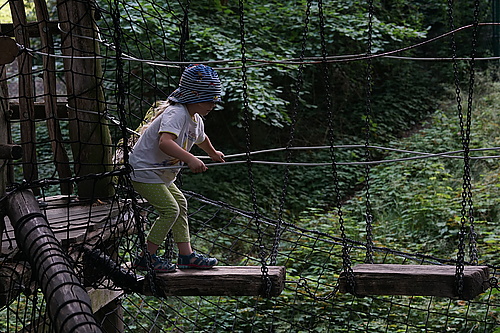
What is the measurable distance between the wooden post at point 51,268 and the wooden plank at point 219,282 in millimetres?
437

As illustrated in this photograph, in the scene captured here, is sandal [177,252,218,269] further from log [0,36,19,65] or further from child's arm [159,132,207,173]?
log [0,36,19,65]

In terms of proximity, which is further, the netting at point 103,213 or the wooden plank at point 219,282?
the wooden plank at point 219,282

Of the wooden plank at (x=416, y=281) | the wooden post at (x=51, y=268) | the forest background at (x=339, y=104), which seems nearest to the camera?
the wooden post at (x=51, y=268)

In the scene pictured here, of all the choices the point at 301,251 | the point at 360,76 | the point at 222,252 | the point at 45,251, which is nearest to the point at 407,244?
the point at 301,251

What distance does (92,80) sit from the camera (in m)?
3.18

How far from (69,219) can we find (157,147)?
62 centimetres

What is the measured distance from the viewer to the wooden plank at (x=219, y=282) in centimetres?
232

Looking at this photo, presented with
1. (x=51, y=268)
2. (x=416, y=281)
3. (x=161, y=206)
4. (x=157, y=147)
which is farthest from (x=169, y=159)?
(x=416, y=281)

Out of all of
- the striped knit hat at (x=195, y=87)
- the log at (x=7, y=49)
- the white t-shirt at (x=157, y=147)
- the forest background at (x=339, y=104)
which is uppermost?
the log at (x=7, y=49)

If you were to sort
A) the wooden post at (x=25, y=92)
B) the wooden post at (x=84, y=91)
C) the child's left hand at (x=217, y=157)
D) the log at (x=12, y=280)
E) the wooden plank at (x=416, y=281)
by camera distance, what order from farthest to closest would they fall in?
the wooden post at (x=84, y=91) → the wooden post at (x=25, y=92) → the child's left hand at (x=217, y=157) → the wooden plank at (x=416, y=281) → the log at (x=12, y=280)

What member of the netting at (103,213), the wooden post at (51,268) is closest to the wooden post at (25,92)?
the netting at (103,213)

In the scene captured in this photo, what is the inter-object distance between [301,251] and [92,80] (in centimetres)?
267

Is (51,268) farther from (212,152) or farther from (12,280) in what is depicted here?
(212,152)

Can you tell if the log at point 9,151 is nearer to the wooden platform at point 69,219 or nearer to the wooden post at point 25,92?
the wooden platform at point 69,219
